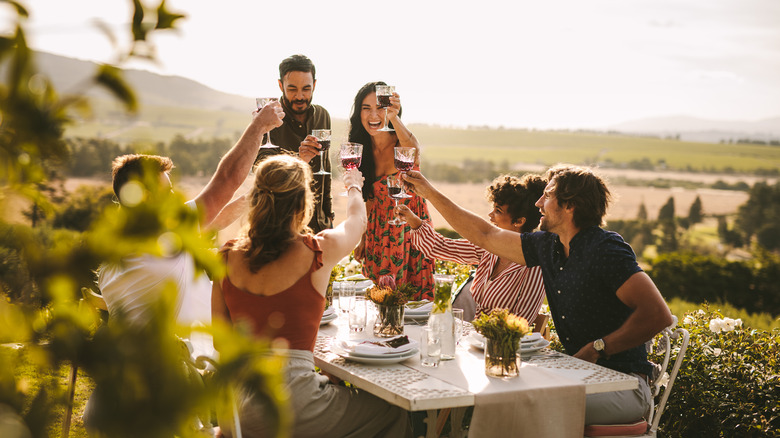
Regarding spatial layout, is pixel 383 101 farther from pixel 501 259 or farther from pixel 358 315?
pixel 358 315

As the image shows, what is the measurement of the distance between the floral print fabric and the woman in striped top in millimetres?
774

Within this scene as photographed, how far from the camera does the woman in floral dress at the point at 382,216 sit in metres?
4.39

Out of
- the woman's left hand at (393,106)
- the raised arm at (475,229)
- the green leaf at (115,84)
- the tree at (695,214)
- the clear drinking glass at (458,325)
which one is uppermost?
the woman's left hand at (393,106)

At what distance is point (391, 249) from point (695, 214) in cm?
3260

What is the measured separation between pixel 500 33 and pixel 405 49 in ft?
40.6

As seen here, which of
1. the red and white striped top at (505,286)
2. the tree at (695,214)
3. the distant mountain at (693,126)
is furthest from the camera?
the distant mountain at (693,126)

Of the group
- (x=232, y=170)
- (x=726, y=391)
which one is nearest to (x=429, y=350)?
(x=232, y=170)

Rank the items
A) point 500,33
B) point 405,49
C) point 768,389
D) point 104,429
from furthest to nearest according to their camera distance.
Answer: point 500,33 < point 405,49 < point 768,389 < point 104,429

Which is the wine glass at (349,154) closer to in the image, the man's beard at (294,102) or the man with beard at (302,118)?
the man with beard at (302,118)

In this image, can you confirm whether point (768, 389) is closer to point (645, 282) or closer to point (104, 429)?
point (645, 282)

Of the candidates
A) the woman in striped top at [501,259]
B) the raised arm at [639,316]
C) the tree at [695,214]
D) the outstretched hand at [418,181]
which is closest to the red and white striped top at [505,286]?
the woman in striped top at [501,259]

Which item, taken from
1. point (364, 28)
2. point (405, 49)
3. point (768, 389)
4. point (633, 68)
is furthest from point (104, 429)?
point (633, 68)

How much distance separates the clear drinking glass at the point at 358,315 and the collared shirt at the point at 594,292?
32.1 inches

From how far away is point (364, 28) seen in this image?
56.1 metres
